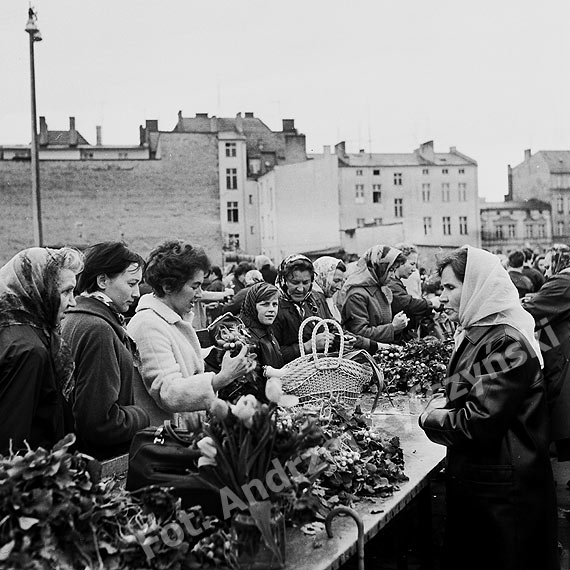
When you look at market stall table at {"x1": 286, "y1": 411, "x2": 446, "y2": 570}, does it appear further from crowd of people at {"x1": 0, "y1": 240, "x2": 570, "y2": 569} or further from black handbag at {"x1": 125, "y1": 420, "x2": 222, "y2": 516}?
black handbag at {"x1": 125, "y1": 420, "x2": 222, "y2": 516}

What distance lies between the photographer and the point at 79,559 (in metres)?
2.01

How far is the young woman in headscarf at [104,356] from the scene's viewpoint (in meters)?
2.95

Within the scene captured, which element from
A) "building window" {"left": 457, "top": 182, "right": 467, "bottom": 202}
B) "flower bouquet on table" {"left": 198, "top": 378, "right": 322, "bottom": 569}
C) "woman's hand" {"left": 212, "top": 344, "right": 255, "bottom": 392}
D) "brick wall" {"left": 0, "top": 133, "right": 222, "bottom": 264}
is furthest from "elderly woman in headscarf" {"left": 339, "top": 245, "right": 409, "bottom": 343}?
"building window" {"left": 457, "top": 182, "right": 467, "bottom": 202}

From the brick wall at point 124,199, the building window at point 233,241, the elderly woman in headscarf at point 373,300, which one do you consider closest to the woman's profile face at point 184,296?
the elderly woman in headscarf at point 373,300

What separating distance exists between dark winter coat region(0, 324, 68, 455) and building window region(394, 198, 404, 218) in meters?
55.0

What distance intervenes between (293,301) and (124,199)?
31.5m

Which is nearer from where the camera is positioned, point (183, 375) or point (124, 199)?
point (183, 375)

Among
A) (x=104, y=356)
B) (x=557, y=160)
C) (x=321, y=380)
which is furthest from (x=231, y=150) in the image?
(x=104, y=356)

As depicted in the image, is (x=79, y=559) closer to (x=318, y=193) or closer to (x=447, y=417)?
(x=447, y=417)

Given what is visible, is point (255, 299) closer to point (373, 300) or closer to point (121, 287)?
point (121, 287)

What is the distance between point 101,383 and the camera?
2.96 metres

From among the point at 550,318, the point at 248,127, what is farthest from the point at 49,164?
the point at 550,318

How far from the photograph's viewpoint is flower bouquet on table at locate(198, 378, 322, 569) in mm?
2182

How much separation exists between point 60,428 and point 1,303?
520 mm
